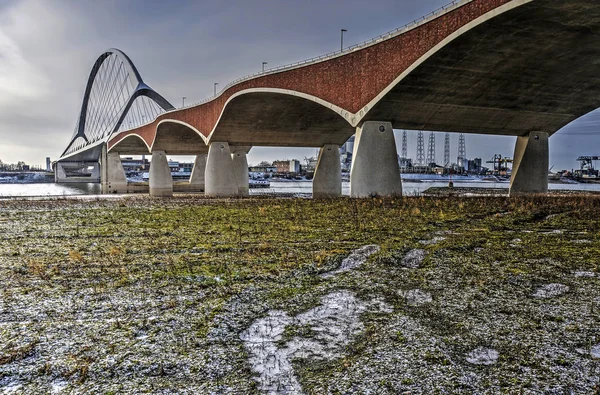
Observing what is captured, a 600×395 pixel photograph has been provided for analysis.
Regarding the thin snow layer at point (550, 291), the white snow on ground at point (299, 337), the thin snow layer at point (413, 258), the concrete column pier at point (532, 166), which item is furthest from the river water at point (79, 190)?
the white snow on ground at point (299, 337)

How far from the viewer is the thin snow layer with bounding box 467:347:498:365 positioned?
196 inches

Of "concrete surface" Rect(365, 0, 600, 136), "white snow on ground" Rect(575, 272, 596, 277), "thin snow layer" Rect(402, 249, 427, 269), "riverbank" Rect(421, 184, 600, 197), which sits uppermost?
"concrete surface" Rect(365, 0, 600, 136)

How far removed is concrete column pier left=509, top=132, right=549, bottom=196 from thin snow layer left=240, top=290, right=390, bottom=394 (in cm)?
4342

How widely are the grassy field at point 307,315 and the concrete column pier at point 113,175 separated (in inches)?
3396

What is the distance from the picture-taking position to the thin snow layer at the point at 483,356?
498cm

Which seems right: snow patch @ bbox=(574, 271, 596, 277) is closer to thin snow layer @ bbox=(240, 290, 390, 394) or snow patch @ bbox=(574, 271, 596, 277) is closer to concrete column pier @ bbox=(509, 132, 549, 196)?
thin snow layer @ bbox=(240, 290, 390, 394)

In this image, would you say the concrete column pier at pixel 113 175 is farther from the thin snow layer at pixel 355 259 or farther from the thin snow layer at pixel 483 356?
the thin snow layer at pixel 483 356

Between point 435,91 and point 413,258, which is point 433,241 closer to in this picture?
point 413,258

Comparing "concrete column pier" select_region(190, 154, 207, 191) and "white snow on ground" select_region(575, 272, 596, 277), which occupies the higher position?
"concrete column pier" select_region(190, 154, 207, 191)

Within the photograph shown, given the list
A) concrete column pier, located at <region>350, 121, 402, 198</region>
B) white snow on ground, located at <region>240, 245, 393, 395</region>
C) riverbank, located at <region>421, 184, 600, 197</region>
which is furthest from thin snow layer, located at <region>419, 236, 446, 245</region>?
riverbank, located at <region>421, 184, 600, 197</region>

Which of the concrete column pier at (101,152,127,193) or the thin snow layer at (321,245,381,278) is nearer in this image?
the thin snow layer at (321,245,381,278)

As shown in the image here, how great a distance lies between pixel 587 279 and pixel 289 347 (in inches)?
254

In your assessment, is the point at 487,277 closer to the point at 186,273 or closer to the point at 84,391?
the point at 186,273

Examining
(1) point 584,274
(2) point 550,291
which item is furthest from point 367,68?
(2) point 550,291
